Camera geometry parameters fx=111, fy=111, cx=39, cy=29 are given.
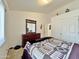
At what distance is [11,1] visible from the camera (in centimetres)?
508

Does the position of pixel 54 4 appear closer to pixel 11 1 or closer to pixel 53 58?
pixel 11 1

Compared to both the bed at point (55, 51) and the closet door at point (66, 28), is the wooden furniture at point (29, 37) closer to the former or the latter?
the closet door at point (66, 28)

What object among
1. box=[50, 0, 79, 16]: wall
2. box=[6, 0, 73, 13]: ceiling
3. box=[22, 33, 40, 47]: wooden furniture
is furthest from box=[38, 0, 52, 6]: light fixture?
box=[22, 33, 40, 47]: wooden furniture

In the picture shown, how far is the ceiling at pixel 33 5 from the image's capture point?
17.6 feet

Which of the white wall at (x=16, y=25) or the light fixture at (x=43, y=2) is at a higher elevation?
the light fixture at (x=43, y=2)

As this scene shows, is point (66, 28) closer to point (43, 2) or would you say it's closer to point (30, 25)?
point (43, 2)

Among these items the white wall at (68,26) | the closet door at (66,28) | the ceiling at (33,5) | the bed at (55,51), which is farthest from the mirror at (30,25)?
the bed at (55,51)

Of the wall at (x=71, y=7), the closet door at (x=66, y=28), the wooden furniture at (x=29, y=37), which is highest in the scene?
the wall at (x=71, y=7)

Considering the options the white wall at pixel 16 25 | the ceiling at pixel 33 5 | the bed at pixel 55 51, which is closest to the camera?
the bed at pixel 55 51

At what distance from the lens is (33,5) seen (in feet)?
19.5

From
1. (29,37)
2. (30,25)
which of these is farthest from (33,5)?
(29,37)

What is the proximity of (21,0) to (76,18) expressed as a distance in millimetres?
2601

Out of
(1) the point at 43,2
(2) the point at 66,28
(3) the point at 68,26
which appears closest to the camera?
(3) the point at 68,26

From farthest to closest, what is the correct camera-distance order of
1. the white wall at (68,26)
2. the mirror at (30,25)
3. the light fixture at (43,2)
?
the mirror at (30,25)
the light fixture at (43,2)
the white wall at (68,26)
